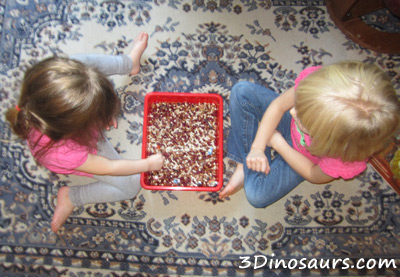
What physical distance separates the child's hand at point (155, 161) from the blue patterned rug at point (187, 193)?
0.19 m

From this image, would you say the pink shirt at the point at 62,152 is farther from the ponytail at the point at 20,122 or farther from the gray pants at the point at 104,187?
the gray pants at the point at 104,187

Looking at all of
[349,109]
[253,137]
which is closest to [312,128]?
[349,109]

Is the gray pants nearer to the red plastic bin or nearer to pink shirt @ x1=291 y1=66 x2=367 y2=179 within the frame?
the red plastic bin

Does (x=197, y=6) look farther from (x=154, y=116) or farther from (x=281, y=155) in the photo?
(x=281, y=155)

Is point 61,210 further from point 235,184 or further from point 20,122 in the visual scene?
point 235,184

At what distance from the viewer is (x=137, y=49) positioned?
4.77ft

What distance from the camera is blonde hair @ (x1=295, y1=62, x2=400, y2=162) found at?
0.82m

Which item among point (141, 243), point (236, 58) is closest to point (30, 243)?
point (141, 243)

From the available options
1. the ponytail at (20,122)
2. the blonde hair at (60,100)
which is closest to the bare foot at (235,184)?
the blonde hair at (60,100)

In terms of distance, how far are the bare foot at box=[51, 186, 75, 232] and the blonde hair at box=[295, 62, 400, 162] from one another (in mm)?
995

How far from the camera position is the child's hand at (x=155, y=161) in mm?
1242

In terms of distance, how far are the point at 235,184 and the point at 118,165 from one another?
0.49 meters

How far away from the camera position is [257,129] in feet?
4.26

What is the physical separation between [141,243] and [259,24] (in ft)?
3.76
